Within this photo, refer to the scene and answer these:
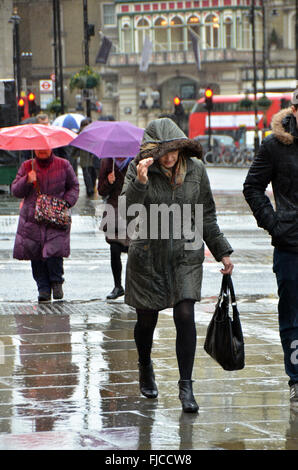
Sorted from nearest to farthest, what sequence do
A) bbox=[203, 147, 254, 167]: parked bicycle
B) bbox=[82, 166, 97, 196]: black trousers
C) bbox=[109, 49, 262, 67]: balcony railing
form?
bbox=[82, 166, 97, 196]: black trousers
bbox=[203, 147, 254, 167]: parked bicycle
bbox=[109, 49, 262, 67]: balcony railing

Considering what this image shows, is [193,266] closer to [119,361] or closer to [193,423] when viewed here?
[193,423]

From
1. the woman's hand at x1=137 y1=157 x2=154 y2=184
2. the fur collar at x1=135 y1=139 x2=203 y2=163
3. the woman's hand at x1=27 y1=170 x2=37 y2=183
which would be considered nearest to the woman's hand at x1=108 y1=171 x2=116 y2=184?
the woman's hand at x1=27 y1=170 x2=37 y2=183

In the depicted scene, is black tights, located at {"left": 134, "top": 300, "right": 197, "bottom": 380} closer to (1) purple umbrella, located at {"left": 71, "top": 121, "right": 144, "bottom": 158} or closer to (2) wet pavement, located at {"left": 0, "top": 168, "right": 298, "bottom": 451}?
(2) wet pavement, located at {"left": 0, "top": 168, "right": 298, "bottom": 451}

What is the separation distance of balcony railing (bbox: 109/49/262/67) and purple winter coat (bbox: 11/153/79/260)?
73.1 m

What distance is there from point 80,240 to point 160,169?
35.0 ft

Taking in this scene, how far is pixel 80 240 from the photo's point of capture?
652 inches

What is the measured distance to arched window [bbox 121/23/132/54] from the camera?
86688mm

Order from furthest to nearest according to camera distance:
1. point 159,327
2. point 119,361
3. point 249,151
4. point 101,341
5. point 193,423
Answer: point 249,151
point 159,327
point 101,341
point 119,361
point 193,423

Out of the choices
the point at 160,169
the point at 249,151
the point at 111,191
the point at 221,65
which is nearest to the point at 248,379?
the point at 160,169

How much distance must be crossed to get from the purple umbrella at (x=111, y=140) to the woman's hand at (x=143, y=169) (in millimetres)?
4342

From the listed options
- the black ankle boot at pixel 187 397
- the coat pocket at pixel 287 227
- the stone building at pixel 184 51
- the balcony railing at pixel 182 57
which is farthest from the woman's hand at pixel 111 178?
the balcony railing at pixel 182 57

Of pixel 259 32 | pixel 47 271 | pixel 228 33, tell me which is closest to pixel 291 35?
pixel 259 32

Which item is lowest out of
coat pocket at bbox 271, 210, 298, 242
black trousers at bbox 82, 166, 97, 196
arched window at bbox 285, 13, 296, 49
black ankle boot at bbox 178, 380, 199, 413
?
black trousers at bbox 82, 166, 97, 196

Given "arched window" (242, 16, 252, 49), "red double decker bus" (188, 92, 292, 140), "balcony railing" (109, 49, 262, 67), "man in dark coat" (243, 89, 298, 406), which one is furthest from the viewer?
"arched window" (242, 16, 252, 49)
